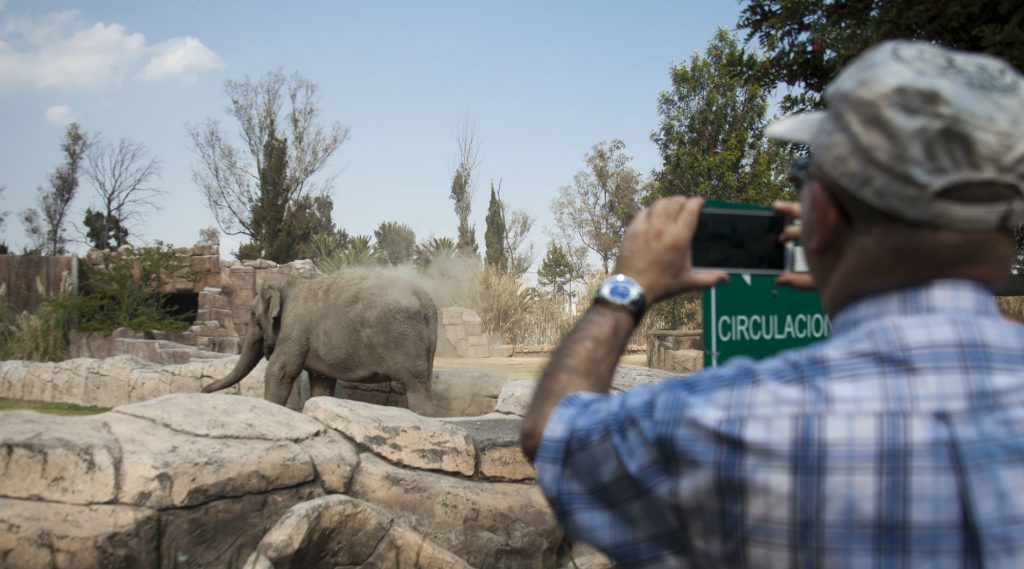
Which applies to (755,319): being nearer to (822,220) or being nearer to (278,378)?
(822,220)

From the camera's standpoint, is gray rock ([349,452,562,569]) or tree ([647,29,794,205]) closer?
gray rock ([349,452,562,569])

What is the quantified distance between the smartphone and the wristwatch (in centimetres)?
25

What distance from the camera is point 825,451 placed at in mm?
864

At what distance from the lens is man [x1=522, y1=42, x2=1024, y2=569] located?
33.8 inches

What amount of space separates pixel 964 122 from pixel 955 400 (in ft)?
0.92

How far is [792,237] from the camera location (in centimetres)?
144

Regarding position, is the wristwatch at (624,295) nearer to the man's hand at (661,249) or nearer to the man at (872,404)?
the man's hand at (661,249)

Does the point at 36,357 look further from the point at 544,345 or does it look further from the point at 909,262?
the point at 909,262

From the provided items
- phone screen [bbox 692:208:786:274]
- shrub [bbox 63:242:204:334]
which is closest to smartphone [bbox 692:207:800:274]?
phone screen [bbox 692:208:786:274]

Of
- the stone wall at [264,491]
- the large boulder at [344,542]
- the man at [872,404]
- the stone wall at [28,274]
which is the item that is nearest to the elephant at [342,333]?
the stone wall at [264,491]

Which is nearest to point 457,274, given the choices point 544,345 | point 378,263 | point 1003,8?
point 378,263

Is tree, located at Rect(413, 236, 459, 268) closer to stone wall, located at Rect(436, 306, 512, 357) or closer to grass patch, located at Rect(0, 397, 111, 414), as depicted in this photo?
stone wall, located at Rect(436, 306, 512, 357)

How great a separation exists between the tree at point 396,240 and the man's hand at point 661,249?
92.8ft

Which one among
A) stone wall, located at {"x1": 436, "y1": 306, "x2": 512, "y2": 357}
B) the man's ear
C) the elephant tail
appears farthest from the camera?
stone wall, located at {"x1": 436, "y1": 306, "x2": 512, "y2": 357}
